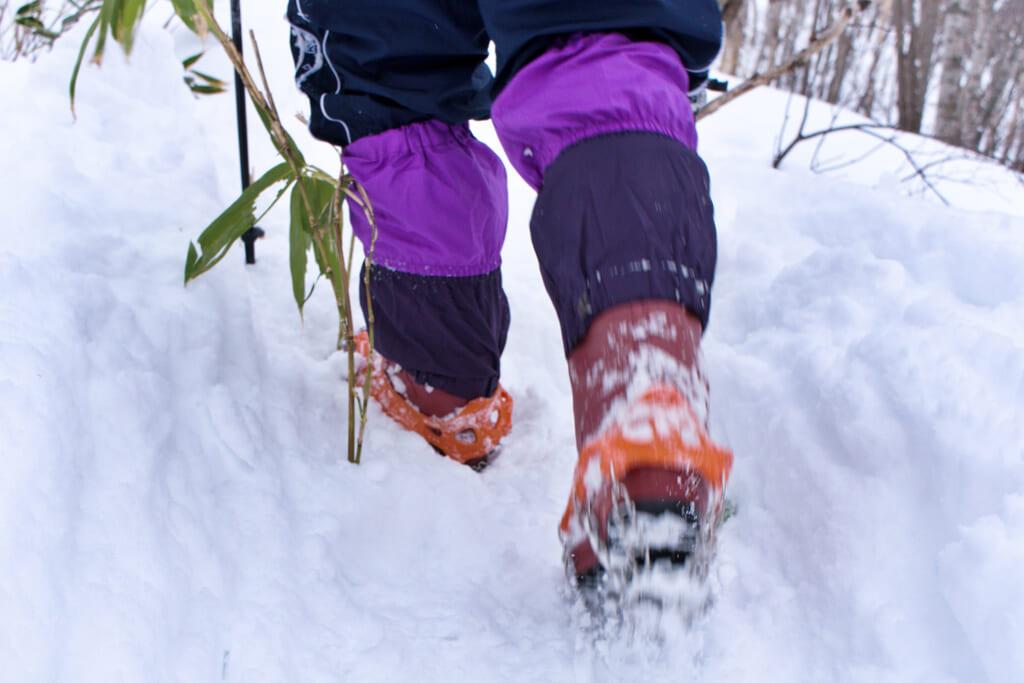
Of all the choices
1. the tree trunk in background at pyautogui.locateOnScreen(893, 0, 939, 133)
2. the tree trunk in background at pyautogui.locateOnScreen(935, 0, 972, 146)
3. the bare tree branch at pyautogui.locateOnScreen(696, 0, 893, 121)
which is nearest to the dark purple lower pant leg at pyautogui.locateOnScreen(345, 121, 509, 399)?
the bare tree branch at pyautogui.locateOnScreen(696, 0, 893, 121)

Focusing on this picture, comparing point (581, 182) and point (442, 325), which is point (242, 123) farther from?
point (581, 182)

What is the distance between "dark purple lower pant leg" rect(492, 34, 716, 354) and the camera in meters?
0.46

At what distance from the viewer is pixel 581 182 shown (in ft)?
1.60

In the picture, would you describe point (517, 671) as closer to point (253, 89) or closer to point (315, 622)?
point (315, 622)

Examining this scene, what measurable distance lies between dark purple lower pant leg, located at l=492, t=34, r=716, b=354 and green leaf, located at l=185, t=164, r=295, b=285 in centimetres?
52

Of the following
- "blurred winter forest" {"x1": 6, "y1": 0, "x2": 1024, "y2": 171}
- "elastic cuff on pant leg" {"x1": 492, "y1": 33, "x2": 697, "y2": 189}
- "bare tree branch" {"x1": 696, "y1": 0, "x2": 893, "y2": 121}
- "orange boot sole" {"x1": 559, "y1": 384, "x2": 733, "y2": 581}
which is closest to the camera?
"orange boot sole" {"x1": 559, "y1": 384, "x2": 733, "y2": 581}

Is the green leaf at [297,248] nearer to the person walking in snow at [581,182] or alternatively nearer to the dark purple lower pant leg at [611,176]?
the person walking in snow at [581,182]

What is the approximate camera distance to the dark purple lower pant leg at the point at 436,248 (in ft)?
Answer: 2.75

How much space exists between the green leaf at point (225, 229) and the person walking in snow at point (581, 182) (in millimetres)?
122

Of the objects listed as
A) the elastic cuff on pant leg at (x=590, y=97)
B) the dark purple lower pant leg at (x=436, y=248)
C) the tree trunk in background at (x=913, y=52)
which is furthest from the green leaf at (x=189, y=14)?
the tree trunk in background at (x=913, y=52)

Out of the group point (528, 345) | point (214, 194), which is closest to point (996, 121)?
point (528, 345)

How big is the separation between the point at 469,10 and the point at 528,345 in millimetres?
640

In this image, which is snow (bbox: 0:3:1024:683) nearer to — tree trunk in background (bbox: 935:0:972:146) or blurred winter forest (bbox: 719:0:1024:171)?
blurred winter forest (bbox: 719:0:1024:171)

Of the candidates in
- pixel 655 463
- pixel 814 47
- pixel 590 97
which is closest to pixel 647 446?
pixel 655 463
